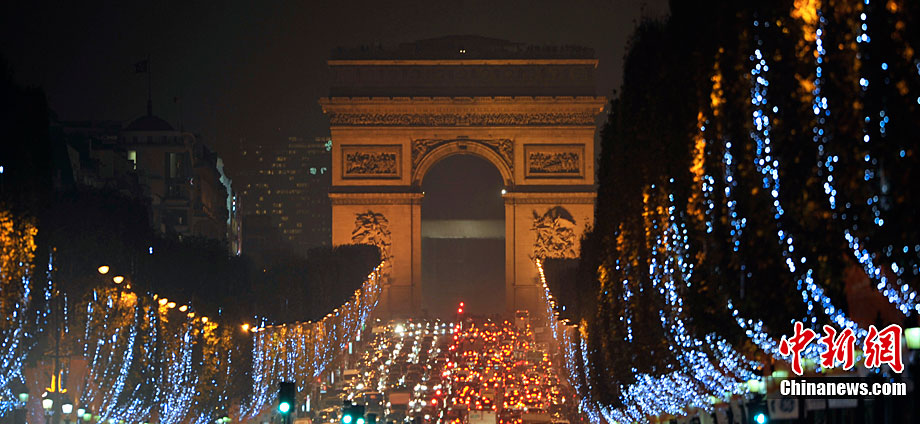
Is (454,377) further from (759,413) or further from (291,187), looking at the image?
(291,187)

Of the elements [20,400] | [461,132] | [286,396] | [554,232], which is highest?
A: [461,132]

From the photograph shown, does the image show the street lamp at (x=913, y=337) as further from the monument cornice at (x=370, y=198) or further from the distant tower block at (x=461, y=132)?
the monument cornice at (x=370, y=198)

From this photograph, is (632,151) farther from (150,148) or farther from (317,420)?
(150,148)

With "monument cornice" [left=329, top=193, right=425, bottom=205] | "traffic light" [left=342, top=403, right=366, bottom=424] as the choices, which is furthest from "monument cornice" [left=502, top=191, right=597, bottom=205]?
"traffic light" [left=342, top=403, right=366, bottom=424]

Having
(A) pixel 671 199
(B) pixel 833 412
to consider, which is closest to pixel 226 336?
(A) pixel 671 199

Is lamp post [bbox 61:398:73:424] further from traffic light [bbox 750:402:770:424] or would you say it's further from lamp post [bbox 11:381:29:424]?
traffic light [bbox 750:402:770:424]

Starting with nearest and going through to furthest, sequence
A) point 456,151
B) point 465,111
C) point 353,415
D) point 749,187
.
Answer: point 749,187 < point 353,415 < point 465,111 < point 456,151

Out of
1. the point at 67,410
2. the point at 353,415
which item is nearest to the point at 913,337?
the point at 353,415
